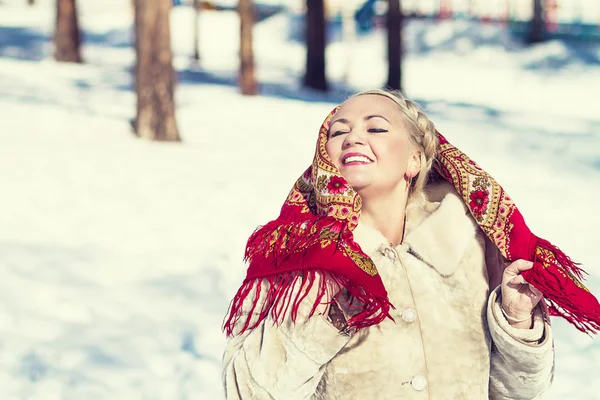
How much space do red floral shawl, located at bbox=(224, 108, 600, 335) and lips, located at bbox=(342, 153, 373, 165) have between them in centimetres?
5

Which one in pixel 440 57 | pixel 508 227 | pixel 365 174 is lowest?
pixel 440 57

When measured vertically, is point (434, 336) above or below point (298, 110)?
above

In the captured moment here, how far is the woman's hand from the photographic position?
2.24m

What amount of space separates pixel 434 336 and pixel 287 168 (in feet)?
26.3

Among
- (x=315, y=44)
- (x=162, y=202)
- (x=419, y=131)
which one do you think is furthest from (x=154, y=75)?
(x=419, y=131)

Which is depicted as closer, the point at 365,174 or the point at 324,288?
the point at 324,288

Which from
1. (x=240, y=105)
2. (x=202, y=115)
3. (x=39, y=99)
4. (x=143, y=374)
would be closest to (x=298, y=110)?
(x=240, y=105)

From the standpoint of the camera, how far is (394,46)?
1797 cm

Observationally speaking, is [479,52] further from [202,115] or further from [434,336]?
[434,336]

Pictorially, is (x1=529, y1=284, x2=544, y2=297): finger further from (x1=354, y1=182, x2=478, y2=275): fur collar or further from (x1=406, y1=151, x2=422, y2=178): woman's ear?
(x1=406, y1=151, x2=422, y2=178): woman's ear

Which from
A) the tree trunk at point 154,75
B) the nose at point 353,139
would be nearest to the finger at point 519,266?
the nose at point 353,139

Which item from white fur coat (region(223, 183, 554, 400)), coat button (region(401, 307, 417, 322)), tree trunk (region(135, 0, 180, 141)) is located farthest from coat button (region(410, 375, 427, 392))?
tree trunk (region(135, 0, 180, 141))

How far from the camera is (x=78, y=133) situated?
11109 mm

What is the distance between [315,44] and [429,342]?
17.0m
